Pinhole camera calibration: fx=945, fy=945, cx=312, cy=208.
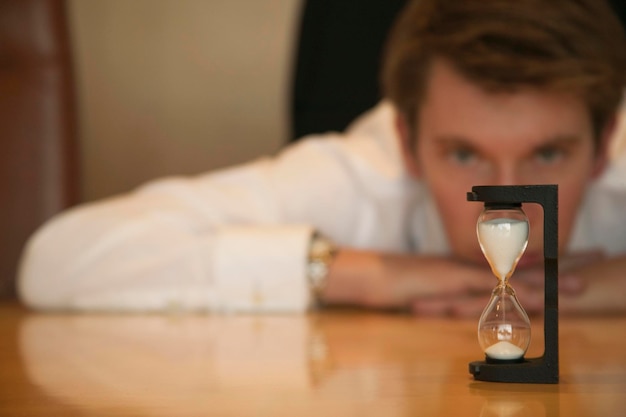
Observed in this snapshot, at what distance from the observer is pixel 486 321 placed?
576mm

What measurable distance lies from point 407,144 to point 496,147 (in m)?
0.29

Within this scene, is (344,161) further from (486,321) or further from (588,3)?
(486,321)

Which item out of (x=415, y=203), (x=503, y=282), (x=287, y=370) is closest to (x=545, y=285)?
(x=503, y=282)

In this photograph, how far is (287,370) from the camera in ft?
2.28

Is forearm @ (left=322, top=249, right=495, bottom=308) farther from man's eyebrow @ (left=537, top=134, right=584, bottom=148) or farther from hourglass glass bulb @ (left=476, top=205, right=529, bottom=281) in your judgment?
hourglass glass bulb @ (left=476, top=205, right=529, bottom=281)

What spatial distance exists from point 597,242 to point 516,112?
1.47 ft

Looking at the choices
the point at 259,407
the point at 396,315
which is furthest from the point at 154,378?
the point at 396,315

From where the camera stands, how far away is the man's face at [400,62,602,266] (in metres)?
1.20

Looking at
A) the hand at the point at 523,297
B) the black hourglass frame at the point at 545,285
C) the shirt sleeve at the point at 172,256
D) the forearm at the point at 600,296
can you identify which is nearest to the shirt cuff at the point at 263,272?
the shirt sleeve at the point at 172,256

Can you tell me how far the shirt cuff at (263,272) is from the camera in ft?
4.41

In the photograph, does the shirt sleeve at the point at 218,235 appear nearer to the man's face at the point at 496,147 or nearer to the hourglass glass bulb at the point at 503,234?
the man's face at the point at 496,147

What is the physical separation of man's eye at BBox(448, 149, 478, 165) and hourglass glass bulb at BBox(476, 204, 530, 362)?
2.23ft

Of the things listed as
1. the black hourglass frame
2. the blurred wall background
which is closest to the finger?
the black hourglass frame

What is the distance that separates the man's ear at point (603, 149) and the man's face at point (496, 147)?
2 centimetres
